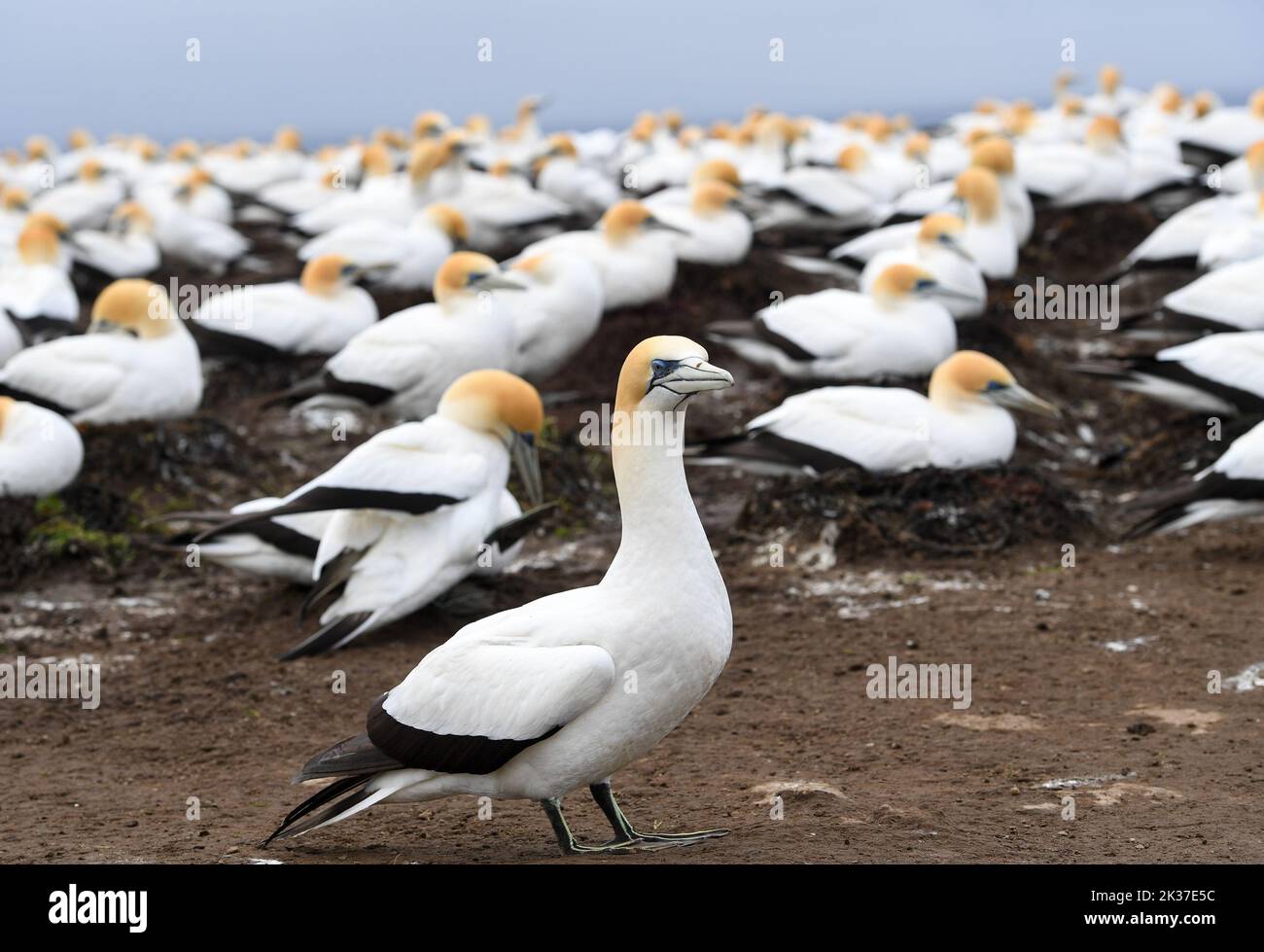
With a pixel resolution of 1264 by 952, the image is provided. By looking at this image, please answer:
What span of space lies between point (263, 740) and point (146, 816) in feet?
3.68

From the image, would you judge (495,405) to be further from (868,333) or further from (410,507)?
(868,333)

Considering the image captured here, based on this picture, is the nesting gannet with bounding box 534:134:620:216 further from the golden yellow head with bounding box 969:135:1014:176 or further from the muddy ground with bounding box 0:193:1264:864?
the muddy ground with bounding box 0:193:1264:864

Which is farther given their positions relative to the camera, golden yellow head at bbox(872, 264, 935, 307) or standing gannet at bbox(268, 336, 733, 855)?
golden yellow head at bbox(872, 264, 935, 307)

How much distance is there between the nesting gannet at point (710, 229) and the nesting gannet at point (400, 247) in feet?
6.20

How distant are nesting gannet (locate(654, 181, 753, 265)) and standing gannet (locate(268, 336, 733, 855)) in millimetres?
9574

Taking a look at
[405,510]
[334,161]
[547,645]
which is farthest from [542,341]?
[334,161]

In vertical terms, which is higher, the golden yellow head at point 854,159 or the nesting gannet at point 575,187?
the golden yellow head at point 854,159

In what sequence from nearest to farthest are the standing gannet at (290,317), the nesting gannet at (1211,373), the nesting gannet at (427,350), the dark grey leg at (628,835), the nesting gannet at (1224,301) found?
1. the dark grey leg at (628,835)
2. the nesting gannet at (1211,373)
3. the nesting gannet at (427,350)
4. the nesting gannet at (1224,301)
5. the standing gannet at (290,317)

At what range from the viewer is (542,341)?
38.0 feet

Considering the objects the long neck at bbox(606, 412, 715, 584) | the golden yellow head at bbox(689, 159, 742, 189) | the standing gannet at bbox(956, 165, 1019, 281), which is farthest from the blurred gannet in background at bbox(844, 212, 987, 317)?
the long neck at bbox(606, 412, 715, 584)

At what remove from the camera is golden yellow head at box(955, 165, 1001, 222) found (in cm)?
1398

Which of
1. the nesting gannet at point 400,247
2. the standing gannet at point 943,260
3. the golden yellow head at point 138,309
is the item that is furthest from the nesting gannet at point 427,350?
the standing gannet at point 943,260

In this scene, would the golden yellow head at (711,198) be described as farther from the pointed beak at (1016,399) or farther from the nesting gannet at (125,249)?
the nesting gannet at (125,249)

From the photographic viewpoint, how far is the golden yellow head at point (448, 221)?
1460 centimetres
